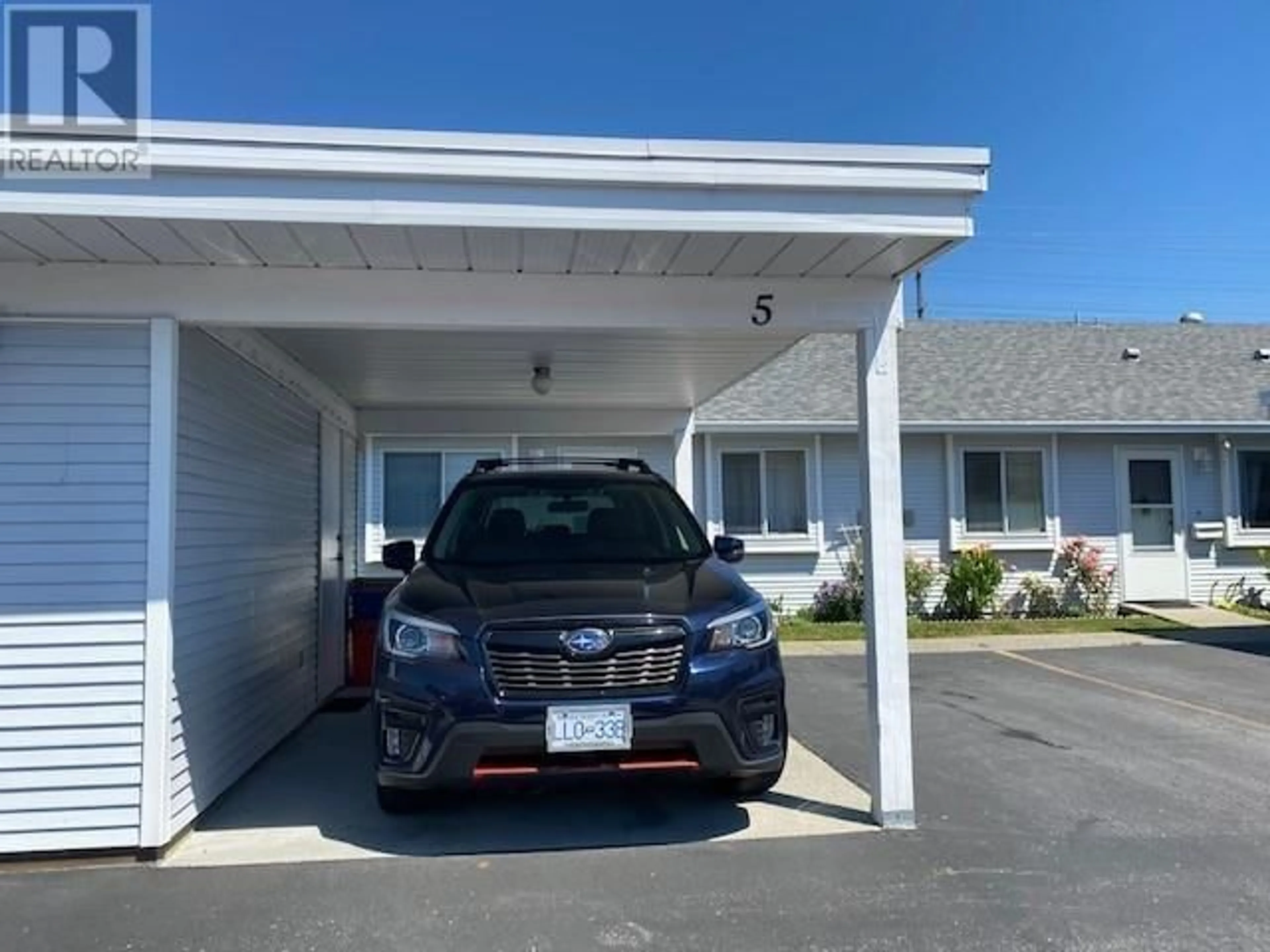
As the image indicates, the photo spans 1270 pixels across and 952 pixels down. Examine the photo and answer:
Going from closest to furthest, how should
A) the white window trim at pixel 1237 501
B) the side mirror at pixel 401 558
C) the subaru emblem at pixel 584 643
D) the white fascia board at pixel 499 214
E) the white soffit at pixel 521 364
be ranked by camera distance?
the white fascia board at pixel 499 214 → the subaru emblem at pixel 584 643 → the side mirror at pixel 401 558 → the white soffit at pixel 521 364 → the white window trim at pixel 1237 501

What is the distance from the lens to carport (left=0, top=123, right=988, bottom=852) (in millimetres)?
4062

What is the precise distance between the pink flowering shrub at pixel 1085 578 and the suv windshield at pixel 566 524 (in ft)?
35.7

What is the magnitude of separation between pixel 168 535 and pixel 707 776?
275cm

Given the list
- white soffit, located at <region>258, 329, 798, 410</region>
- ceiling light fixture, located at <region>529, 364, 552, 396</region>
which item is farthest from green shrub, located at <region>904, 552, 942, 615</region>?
ceiling light fixture, located at <region>529, 364, 552, 396</region>

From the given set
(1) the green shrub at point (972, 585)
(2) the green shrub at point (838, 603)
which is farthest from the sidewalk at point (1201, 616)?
(2) the green shrub at point (838, 603)

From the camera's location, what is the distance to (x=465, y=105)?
8906 mm

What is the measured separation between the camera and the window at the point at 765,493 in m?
14.6

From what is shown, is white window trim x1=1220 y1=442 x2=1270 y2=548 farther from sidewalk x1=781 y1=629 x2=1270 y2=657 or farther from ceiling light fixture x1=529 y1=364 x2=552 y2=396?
ceiling light fixture x1=529 y1=364 x2=552 y2=396

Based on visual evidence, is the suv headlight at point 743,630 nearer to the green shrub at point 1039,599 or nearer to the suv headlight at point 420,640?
the suv headlight at point 420,640

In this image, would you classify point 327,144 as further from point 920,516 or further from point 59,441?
point 920,516

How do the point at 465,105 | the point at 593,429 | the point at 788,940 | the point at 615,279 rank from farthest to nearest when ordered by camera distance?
the point at 593,429 → the point at 465,105 → the point at 615,279 → the point at 788,940

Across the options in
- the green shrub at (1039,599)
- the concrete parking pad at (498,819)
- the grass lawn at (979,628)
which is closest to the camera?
the concrete parking pad at (498,819)

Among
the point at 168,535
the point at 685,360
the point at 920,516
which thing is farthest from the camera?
the point at 920,516

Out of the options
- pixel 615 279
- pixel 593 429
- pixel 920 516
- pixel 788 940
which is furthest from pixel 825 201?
pixel 920 516
